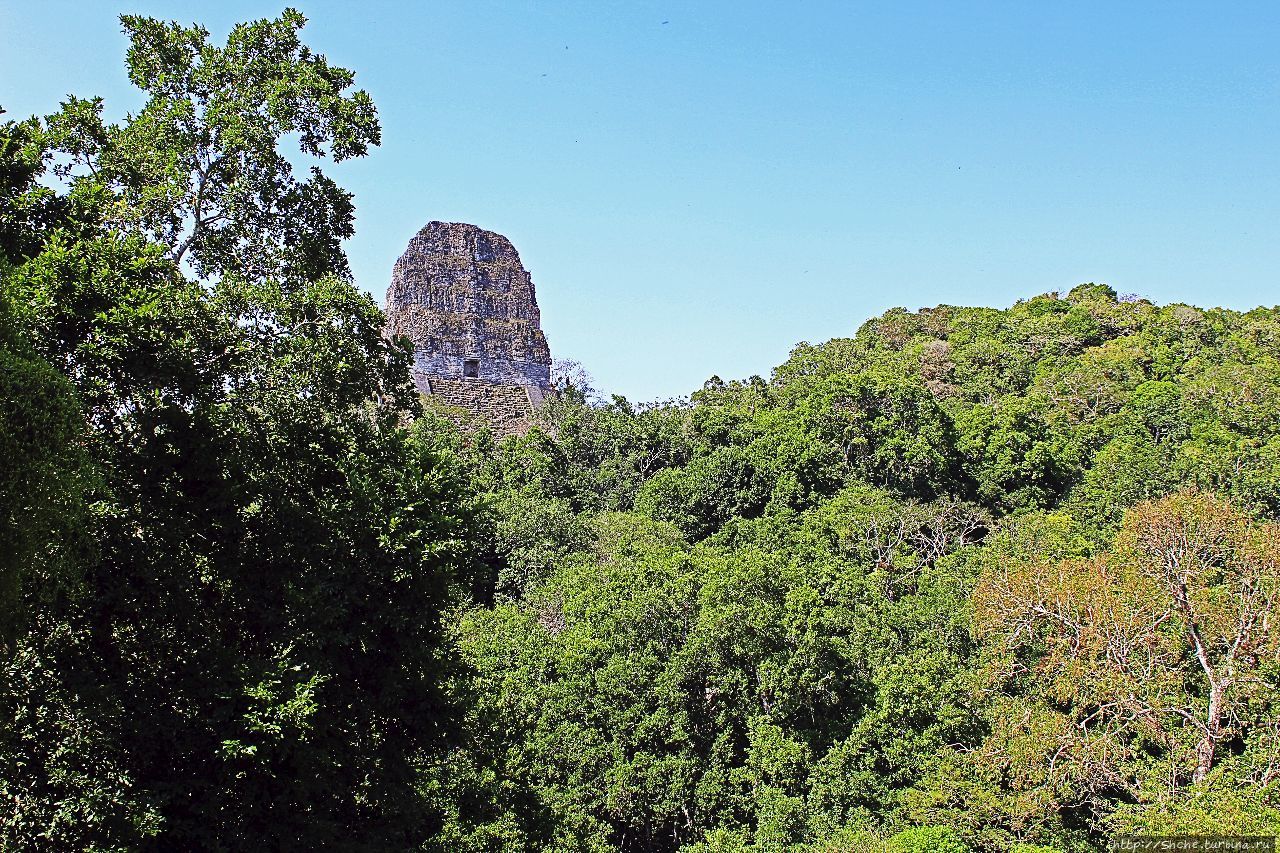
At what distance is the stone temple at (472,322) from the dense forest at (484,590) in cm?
1015

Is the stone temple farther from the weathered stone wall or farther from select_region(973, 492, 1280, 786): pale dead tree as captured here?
select_region(973, 492, 1280, 786): pale dead tree

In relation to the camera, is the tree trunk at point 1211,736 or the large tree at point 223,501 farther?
the tree trunk at point 1211,736

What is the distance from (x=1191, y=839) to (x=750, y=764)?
6205 mm

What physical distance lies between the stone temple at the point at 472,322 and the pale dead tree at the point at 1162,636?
24.5m

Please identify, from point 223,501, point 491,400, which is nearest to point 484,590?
point 491,400

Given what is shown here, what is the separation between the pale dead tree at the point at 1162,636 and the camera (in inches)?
479

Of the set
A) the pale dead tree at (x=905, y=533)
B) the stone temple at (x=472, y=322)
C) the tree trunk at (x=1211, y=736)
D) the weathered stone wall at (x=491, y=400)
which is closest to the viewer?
the tree trunk at (x=1211, y=736)

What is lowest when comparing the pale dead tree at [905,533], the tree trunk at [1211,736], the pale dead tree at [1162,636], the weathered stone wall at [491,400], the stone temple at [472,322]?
the tree trunk at [1211,736]

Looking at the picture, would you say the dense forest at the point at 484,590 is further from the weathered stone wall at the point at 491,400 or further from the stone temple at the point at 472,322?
the stone temple at the point at 472,322

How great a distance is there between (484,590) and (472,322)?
53.8 feet

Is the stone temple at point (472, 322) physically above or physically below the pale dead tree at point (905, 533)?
above

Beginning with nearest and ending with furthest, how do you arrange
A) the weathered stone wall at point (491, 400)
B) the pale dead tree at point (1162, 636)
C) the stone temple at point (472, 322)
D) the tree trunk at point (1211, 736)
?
the tree trunk at point (1211, 736), the pale dead tree at point (1162, 636), the weathered stone wall at point (491, 400), the stone temple at point (472, 322)

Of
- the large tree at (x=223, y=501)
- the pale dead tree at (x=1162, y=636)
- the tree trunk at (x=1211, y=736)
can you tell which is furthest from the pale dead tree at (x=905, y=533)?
the large tree at (x=223, y=501)

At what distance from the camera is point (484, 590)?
22953mm
